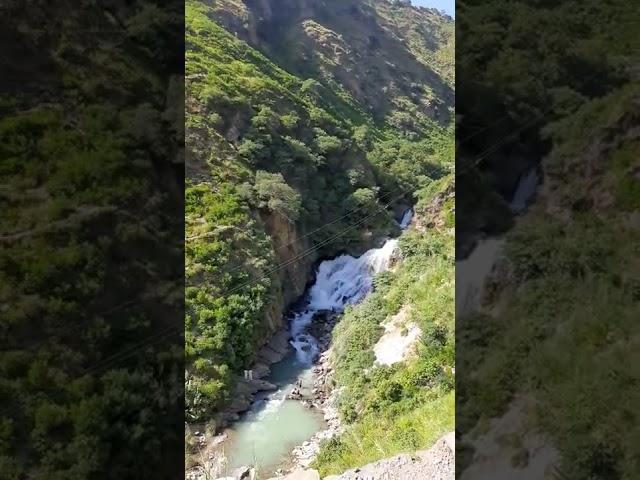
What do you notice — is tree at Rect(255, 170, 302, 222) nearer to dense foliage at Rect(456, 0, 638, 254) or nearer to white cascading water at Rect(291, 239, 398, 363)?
white cascading water at Rect(291, 239, 398, 363)

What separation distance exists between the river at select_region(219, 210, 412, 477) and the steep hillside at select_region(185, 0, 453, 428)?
0.25 m

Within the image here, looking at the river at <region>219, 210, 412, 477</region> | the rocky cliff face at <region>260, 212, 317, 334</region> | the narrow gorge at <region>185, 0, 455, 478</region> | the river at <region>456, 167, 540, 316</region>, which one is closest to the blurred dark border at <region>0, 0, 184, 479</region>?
the narrow gorge at <region>185, 0, 455, 478</region>

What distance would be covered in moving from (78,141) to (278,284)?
10.7 ft

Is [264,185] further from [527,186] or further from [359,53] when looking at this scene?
[359,53]

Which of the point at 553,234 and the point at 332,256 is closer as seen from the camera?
the point at 553,234

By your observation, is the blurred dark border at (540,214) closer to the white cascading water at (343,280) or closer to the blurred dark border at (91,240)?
the blurred dark border at (91,240)

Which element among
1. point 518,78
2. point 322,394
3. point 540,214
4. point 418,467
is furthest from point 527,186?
point 322,394

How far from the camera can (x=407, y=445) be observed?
150 inches

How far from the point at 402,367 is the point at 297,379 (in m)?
1.27

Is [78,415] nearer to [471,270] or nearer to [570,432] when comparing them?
[471,270]

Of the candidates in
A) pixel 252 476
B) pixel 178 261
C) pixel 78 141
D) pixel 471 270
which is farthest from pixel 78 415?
pixel 471 270

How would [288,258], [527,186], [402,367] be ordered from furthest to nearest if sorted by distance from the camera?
[288,258]
[402,367]
[527,186]

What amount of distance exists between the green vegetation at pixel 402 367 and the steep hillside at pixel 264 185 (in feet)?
2.78

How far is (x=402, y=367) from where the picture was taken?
4980mm
